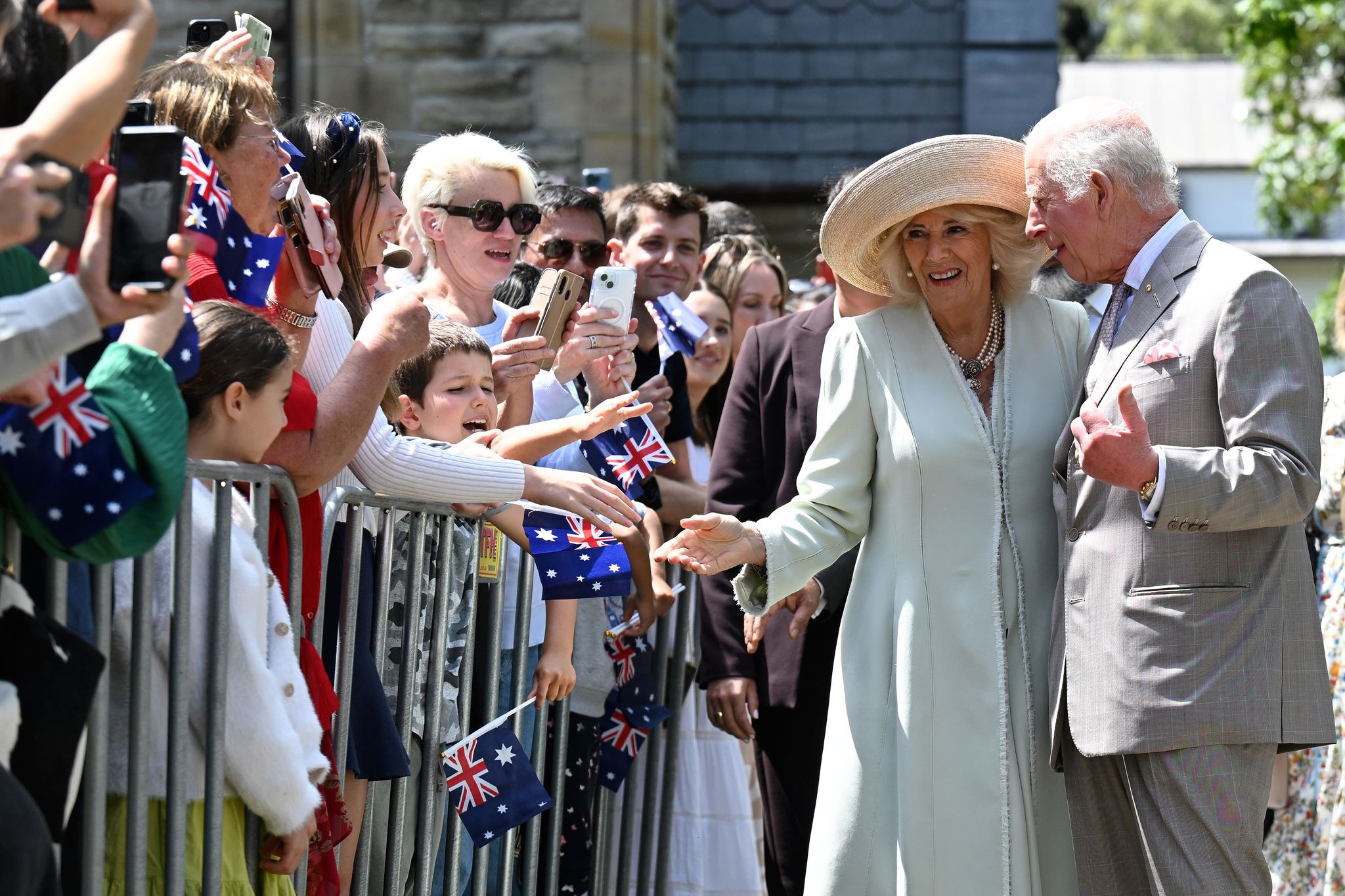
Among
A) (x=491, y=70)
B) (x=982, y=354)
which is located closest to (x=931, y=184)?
(x=982, y=354)

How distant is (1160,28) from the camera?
5303 cm

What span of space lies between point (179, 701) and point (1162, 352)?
2088 mm

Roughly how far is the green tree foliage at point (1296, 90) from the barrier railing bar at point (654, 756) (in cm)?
811

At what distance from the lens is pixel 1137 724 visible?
3.56 metres

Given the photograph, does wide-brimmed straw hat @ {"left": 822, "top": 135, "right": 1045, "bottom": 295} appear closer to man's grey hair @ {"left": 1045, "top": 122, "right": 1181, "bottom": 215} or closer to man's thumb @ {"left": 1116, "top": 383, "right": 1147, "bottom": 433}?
man's grey hair @ {"left": 1045, "top": 122, "right": 1181, "bottom": 215}

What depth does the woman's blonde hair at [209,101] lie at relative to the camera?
3.51m

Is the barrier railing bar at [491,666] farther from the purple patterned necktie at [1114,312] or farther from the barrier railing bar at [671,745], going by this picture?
the purple patterned necktie at [1114,312]

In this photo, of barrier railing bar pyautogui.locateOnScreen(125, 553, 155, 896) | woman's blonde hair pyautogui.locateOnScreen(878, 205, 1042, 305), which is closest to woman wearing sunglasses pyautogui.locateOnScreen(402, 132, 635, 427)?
woman's blonde hair pyautogui.locateOnScreen(878, 205, 1042, 305)

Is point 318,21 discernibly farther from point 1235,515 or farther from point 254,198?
point 1235,515

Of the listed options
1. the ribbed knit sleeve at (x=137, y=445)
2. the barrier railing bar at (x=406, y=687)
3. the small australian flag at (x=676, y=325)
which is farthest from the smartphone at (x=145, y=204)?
the small australian flag at (x=676, y=325)

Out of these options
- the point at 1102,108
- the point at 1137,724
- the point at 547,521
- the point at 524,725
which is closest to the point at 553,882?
the point at 524,725

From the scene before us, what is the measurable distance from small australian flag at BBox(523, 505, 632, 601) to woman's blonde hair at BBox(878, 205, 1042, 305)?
939 mm

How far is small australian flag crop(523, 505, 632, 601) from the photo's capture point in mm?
4168

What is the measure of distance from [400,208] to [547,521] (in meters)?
0.84
